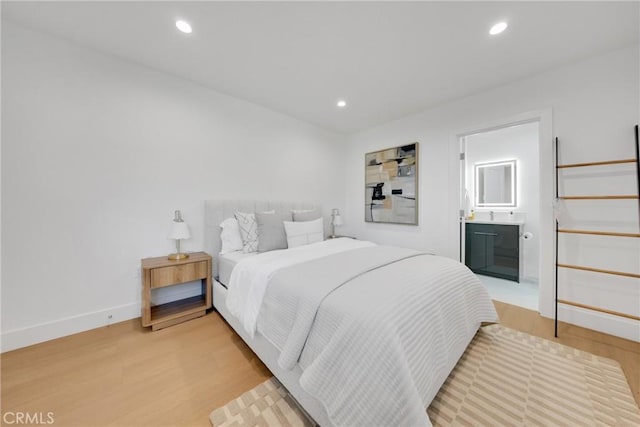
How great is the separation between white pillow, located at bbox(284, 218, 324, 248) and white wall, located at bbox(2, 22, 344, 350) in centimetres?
96

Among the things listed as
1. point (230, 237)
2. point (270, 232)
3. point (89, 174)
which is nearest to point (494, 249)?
point (270, 232)

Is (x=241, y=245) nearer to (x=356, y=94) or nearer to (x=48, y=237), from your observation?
(x=48, y=237)

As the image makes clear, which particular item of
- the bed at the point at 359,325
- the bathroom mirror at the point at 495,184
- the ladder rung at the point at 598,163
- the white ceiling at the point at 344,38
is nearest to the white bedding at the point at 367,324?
the bed at the point at 359,325

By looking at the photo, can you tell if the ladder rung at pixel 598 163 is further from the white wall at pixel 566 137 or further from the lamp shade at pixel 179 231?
Answer: the lamp shade at pixel 179 231

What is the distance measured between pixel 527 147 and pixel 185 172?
4.82 m

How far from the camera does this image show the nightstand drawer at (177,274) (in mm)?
2010

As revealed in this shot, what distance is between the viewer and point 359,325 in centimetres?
100

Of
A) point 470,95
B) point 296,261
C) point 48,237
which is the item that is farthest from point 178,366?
point 470,95

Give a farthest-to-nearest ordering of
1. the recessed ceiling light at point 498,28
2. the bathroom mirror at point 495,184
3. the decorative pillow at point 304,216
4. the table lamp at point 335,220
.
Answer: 1. the table lamp at point 335,220
2. the bathroom mirror at point 495,184
3. the decorative pillow at point 304,216
4. the recessed ceiling light at point 498,28

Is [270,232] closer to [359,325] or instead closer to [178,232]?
[178,232]

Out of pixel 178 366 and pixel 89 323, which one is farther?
pixel 89 323

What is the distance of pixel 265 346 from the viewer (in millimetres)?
1487

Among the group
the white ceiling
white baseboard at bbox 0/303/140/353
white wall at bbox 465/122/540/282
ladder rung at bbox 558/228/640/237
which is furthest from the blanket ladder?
white baseboard at bbox 0/303/140/353

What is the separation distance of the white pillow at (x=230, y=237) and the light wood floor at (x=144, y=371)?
80 centimetres
